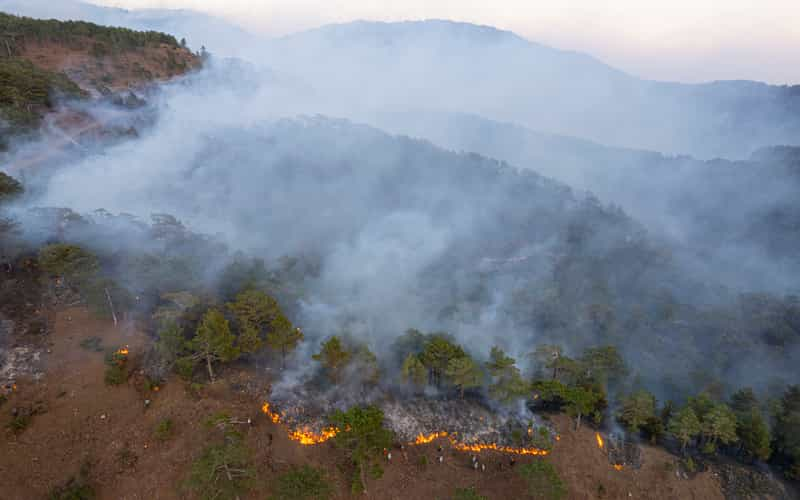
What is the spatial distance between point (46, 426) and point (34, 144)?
37907 mm

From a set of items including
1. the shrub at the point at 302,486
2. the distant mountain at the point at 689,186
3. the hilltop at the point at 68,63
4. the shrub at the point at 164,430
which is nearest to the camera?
the shrub at the point at 302,486

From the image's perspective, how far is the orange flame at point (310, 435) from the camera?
87.7 ft

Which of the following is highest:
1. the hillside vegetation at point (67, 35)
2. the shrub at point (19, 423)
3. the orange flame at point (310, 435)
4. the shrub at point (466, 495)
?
the hillside vegetation at point (67, 35)

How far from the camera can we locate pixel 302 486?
75.7 ft

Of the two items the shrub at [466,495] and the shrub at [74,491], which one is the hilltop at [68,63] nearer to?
the shrub at [74,491]

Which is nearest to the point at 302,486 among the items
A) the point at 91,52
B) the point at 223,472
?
the point at 223,472

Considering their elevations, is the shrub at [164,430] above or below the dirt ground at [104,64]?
below

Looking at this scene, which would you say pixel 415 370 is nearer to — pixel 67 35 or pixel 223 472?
pixel 223 472

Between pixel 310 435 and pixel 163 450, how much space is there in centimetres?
833

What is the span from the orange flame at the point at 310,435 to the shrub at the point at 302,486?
237cm

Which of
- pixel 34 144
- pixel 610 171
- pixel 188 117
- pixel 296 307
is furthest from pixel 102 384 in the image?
pixel 610 171

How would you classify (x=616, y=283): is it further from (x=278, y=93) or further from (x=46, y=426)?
(x=278, y=93)

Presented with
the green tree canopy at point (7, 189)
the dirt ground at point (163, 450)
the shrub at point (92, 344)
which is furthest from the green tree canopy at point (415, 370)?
the green tree canopy at point (7, 189)

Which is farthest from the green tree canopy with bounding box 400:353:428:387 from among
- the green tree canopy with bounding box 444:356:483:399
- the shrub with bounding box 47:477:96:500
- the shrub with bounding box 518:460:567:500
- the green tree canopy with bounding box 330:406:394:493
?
the shrub with bounding box 47:477:96:500
